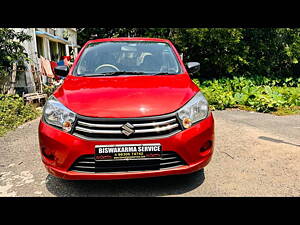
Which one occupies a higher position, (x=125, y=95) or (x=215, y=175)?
(x=125, y=95)

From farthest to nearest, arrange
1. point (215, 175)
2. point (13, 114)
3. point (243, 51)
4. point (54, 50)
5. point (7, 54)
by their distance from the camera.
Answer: point (54, 50), point (243, 51), point (7, 54), point (13, 114), point (215, 175)

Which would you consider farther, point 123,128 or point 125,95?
point 125,95

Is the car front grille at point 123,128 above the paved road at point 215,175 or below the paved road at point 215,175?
above

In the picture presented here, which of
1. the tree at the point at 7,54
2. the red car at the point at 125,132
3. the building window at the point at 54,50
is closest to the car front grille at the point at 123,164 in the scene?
the red car at the point at 125,132

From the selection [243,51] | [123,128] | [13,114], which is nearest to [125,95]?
[123,128]

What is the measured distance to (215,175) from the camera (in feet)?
10.1

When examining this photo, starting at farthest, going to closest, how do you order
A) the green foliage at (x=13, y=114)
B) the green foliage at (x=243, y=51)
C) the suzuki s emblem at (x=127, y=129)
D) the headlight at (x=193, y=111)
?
the green foliage at (x=243, y=51) → the green foliage at (x=13, y=114) → the headlight at (x=193, y=111) → the suzuki s emblem at (x=127, y=129)

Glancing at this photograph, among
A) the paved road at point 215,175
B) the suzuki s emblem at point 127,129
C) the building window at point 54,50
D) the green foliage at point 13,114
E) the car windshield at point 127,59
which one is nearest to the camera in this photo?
the suzuki s emblem at point 127,129

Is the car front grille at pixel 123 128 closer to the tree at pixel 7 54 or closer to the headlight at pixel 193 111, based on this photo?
the headlight at pixel 193 111

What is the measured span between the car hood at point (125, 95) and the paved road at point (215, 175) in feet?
3.08

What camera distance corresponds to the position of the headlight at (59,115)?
2322 millimetres

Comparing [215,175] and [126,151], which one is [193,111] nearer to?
[126,151]

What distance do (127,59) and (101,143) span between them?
5.37ft
